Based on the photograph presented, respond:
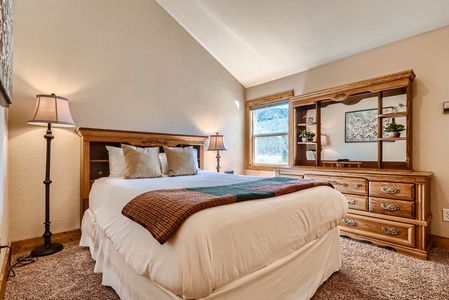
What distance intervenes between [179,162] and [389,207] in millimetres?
2421

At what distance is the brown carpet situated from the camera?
5.23 feet

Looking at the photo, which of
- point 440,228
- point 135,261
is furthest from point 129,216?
point 440,228

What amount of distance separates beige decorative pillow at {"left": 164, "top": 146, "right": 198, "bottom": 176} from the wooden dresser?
180 centimetres

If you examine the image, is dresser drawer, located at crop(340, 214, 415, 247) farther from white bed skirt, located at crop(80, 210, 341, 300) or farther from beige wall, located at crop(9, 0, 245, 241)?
beige wall, located at crop(9, 0, 245, 241)

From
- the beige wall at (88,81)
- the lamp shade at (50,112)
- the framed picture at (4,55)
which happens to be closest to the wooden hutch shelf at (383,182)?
the beige wall at (88,81)

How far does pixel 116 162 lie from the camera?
104 inches

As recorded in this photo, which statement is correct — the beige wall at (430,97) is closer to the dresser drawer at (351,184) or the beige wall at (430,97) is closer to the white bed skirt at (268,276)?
the dresser drawer at (351,184)

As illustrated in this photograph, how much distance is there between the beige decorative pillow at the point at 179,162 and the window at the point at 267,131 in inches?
69.1

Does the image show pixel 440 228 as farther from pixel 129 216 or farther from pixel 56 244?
pixel 56 244

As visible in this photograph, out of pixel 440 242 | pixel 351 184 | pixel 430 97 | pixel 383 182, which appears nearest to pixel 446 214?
pixel 440 242

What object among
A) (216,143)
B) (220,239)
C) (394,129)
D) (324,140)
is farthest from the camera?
(216,143)

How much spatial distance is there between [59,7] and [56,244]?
2.63 metres

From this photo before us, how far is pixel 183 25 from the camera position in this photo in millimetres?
3643

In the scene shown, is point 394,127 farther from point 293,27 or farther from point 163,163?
point 163,163
